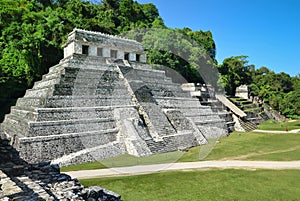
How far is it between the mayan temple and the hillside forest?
5.22 metres

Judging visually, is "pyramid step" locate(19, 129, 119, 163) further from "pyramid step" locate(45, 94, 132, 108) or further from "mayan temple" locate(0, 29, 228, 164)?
"pyramid step" locate(45, 94, 132, 108)

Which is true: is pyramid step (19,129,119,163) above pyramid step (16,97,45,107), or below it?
below

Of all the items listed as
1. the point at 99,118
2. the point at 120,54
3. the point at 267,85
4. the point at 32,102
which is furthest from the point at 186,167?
the point at 267,85

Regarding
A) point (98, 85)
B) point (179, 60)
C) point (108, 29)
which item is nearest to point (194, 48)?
point (179, 60)

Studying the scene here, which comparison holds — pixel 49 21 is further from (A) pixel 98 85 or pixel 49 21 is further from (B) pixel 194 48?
(B) pixel 194 48

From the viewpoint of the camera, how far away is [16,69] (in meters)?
21.2

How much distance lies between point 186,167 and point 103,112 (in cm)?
616

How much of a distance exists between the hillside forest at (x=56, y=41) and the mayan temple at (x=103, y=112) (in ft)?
17.1

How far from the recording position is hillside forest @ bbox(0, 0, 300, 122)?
21.2 meters

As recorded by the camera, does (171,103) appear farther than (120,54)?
No

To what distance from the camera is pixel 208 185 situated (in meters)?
8.69

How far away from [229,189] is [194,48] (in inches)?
1081

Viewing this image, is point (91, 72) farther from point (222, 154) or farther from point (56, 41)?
point (56, 41)

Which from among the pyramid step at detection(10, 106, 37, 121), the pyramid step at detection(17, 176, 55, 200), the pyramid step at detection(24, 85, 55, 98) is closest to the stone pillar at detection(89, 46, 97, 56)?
the pyramid step at detection(24, 85, 55, 98)
